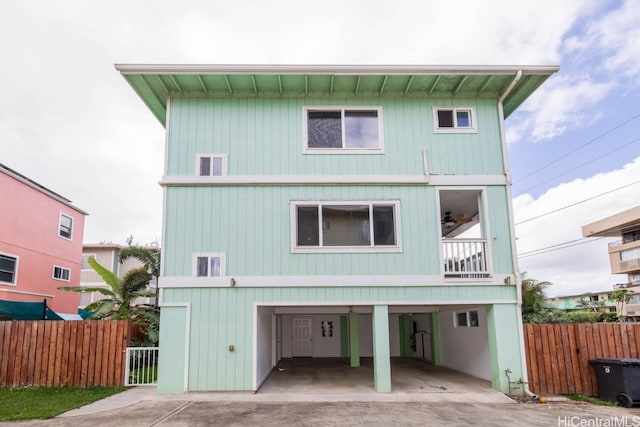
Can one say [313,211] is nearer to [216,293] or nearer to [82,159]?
[216,293]

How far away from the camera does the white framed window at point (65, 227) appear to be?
62.4 ft

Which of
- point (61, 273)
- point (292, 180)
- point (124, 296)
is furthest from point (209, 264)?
point (61, 273)

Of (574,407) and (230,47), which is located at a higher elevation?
(230,47)

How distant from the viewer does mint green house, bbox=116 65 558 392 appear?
9.64 meters

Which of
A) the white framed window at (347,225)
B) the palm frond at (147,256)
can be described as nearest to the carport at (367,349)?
the white framed window at (347,225)

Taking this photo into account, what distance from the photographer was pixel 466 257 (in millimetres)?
10125

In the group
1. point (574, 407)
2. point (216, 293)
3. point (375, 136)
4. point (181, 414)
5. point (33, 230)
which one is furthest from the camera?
point (33, 230)

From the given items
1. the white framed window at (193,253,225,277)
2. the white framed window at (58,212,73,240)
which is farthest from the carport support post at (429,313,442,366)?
the white framed window at (58,212,73,240)

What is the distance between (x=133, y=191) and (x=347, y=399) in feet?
59.6

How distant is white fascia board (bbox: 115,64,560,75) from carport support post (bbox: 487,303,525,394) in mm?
5420

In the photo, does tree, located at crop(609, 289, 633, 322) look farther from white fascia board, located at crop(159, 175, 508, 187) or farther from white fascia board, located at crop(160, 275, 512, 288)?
white fascia board, located at crop(160, 275, 512, 288)

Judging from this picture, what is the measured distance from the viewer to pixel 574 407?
27.4 feet

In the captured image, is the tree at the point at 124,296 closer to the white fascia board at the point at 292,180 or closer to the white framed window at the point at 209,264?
the white framed window at the point at 209,264

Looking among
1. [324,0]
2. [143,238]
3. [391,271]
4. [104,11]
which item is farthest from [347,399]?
[143,238]
